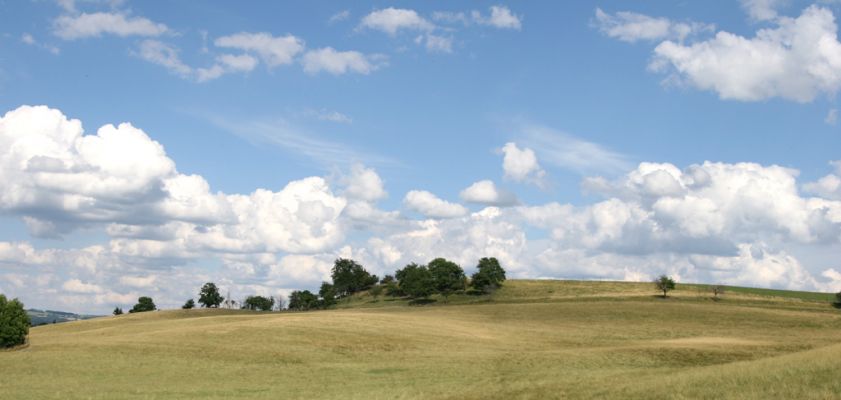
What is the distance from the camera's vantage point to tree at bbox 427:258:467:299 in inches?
5782

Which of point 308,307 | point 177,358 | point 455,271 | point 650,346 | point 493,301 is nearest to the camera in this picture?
point 177,358

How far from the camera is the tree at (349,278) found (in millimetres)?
186750

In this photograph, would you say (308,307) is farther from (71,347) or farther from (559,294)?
(71,347)

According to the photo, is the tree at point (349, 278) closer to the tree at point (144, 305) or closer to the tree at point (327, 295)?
the tree at point (327, 295)

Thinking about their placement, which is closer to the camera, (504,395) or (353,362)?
(504,395)

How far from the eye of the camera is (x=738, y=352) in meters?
47.7

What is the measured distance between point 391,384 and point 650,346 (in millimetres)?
23377

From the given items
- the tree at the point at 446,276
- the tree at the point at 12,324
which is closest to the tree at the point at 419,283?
the tree at the point at 446,276

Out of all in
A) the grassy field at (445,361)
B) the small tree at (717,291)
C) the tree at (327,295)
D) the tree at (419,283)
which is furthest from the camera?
the tree at (327,295)

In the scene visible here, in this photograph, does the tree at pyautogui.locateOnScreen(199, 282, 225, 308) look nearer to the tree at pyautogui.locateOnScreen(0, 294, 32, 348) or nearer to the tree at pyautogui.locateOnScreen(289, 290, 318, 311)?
the tree at pyautogui.locateOnScreen(289, 290, 318, 311)

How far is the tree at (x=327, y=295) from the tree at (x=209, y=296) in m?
30.3

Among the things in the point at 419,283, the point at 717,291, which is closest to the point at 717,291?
the point at 717,291

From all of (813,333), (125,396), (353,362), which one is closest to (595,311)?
(813,333)

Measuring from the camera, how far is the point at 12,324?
202ft
